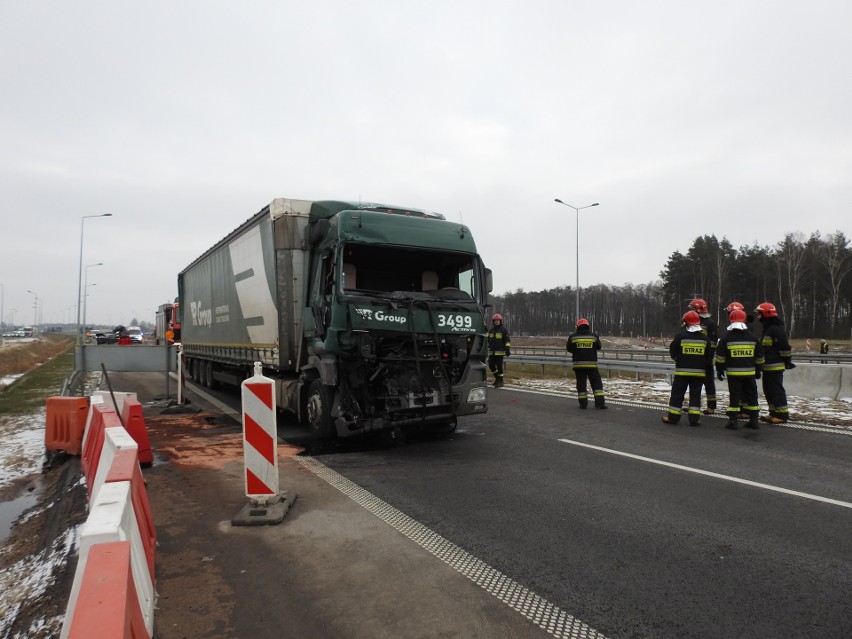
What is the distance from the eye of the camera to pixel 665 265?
64.1 metres

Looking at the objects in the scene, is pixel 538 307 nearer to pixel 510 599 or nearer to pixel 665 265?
pixel 665 265

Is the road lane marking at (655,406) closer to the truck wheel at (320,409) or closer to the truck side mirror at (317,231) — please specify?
the truck wheel at (320,409)

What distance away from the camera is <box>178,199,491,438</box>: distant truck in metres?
6.45

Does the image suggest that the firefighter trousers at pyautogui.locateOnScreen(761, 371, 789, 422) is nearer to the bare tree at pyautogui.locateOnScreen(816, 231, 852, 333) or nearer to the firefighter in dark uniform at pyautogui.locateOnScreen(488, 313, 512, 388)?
the firefighter in dark uniform at pyautogui.locateOnScreen(488, 313, 512, 388)

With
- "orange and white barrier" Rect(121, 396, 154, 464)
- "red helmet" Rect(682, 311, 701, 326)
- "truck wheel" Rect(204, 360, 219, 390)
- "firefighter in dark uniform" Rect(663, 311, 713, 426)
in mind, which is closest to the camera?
"orange and white barrier" Rect(121, 396, 154, 464)

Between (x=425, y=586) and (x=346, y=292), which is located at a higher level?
(x=346, y=292)

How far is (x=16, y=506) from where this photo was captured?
5.60m

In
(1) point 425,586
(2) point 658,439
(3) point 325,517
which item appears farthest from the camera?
(2) point 658,439

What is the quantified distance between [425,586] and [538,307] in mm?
91386

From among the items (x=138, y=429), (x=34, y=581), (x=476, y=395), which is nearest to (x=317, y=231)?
(x=476, y=395)

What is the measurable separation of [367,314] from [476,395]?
1854 millimetres

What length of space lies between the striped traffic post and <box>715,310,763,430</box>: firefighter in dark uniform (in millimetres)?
6890

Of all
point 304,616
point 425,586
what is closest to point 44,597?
point 304,616

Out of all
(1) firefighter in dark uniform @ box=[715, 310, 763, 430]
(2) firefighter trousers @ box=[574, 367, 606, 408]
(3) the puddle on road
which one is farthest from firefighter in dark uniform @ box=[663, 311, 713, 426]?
(3) the puddle on road
